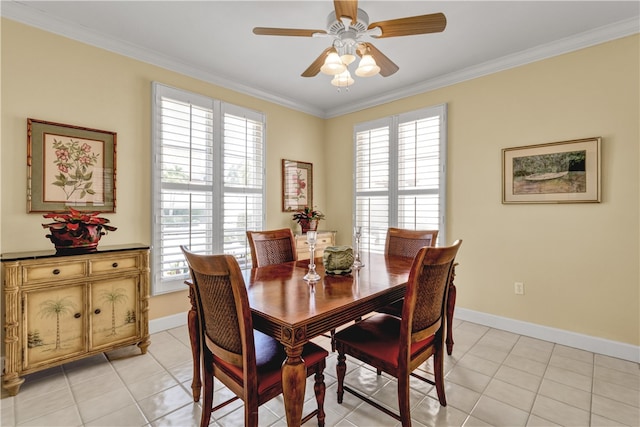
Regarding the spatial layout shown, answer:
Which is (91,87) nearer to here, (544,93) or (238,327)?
(238,327)

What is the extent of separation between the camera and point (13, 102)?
236 centimetres

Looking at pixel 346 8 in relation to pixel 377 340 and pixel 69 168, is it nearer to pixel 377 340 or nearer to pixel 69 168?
pixel 377 340

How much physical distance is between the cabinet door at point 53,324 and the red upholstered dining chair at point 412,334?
78.6 inches

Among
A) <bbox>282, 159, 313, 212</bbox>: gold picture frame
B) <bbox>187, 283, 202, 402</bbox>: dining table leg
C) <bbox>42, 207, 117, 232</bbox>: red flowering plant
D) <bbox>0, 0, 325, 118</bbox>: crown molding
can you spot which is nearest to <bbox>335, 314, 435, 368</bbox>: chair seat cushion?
<bbox>187, 283, 202, 402</bbox>: dining table leg

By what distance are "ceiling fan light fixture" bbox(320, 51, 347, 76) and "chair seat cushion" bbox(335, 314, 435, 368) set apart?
1.71 m

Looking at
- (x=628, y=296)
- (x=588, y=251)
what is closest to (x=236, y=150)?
(x=588, y=251)

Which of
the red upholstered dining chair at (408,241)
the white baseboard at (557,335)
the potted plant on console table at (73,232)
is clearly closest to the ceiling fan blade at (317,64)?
the red upholstered dining chair at (408,241)

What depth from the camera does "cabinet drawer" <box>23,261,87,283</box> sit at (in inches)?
84.2

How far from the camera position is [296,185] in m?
4.50

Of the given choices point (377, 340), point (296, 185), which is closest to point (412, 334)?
point (377, 340)

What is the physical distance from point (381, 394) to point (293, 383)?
1084 millimetres

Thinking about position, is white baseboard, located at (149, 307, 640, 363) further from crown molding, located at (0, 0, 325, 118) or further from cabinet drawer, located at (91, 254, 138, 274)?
crown molding, located at (0, 0, 325, 118)

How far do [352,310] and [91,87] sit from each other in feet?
9.75

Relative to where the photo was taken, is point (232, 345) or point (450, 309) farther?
point (450, 309)
